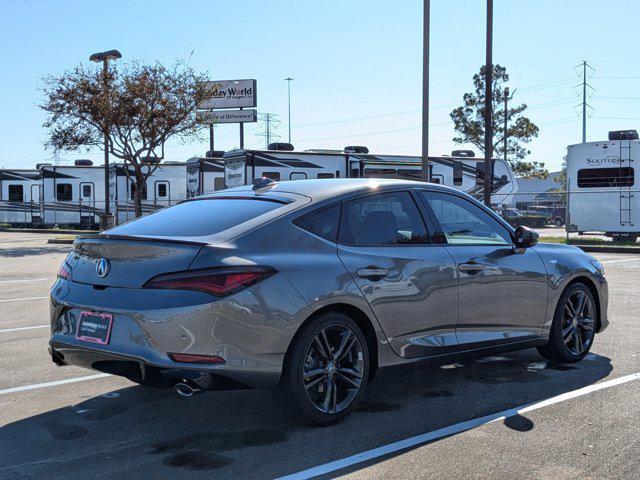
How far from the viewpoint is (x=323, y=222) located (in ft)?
15.8

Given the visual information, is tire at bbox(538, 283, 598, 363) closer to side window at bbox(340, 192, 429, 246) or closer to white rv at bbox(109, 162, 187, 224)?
side window at bbox(340, 192, 429, 246)

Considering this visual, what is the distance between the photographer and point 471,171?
97.1ft

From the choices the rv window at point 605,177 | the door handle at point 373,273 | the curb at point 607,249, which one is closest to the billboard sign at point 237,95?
the rv window at point 605,177

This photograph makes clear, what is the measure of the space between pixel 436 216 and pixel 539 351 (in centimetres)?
187

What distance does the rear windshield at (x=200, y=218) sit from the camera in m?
4.64

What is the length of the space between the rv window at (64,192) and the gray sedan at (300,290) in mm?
29311

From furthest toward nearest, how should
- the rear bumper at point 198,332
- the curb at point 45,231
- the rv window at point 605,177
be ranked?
the curb at point 45,231, the rv window at point 605,177, the rear bumper at point 198,332

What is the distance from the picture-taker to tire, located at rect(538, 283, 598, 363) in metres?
6.27

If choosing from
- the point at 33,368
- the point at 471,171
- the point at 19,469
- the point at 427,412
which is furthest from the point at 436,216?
the point at 471,171

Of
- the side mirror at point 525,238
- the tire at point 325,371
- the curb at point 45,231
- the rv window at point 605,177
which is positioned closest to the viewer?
the tire at point 325,371

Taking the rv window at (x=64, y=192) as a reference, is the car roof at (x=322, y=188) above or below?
below

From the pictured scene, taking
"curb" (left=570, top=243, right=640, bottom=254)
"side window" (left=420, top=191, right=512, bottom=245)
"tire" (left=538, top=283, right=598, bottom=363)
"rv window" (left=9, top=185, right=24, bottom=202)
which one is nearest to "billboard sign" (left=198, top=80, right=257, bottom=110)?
"rv window" (left=9, top=185, right=24, bottom=202)

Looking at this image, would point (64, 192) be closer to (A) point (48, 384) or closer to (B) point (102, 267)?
(A) point (48, 384)

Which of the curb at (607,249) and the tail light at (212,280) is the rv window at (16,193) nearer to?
the curb at (607,249)
